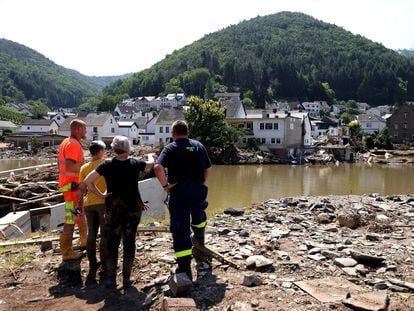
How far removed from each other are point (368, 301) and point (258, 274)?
1546 millimetres

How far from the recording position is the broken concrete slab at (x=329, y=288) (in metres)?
4.83

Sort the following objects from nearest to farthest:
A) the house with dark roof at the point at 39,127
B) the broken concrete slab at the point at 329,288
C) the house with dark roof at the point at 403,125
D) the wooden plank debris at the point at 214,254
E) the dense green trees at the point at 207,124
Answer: the broken concrete slab at the point at 329,288 < the wooden plank debris at the point at 214,254 < the dense green trees at the point at 207,124 < the house with dark roof at the point at 39,127 < the house with dark roof at the point at 403,125

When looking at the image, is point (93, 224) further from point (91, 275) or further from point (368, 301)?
point (368, 301)

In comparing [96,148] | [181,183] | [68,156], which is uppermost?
[96,148]

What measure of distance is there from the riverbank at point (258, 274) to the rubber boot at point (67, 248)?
0.69ft

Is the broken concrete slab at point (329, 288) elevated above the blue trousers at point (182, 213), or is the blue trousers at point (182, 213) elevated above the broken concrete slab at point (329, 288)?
the blue trousers at point (182, 213)

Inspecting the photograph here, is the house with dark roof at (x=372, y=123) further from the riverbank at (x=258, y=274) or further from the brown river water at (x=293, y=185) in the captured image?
the riverbank at (x=258, y=274)

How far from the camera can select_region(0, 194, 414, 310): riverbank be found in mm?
4875

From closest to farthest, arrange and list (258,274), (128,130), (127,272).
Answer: (127,272)
(258,274)
(128,130)

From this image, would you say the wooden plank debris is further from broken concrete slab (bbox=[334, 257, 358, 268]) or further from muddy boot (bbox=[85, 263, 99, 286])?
broken concrete slab (bbox=[334, 257, 358, 268])

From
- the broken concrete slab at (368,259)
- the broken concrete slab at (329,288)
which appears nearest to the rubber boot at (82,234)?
the broken concrete slab at (329,288)

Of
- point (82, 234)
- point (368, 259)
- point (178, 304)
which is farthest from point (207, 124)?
point (178, 304)

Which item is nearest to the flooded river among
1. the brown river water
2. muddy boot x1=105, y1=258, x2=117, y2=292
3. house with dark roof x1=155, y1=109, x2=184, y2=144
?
the brown river water

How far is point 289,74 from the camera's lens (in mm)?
150125
